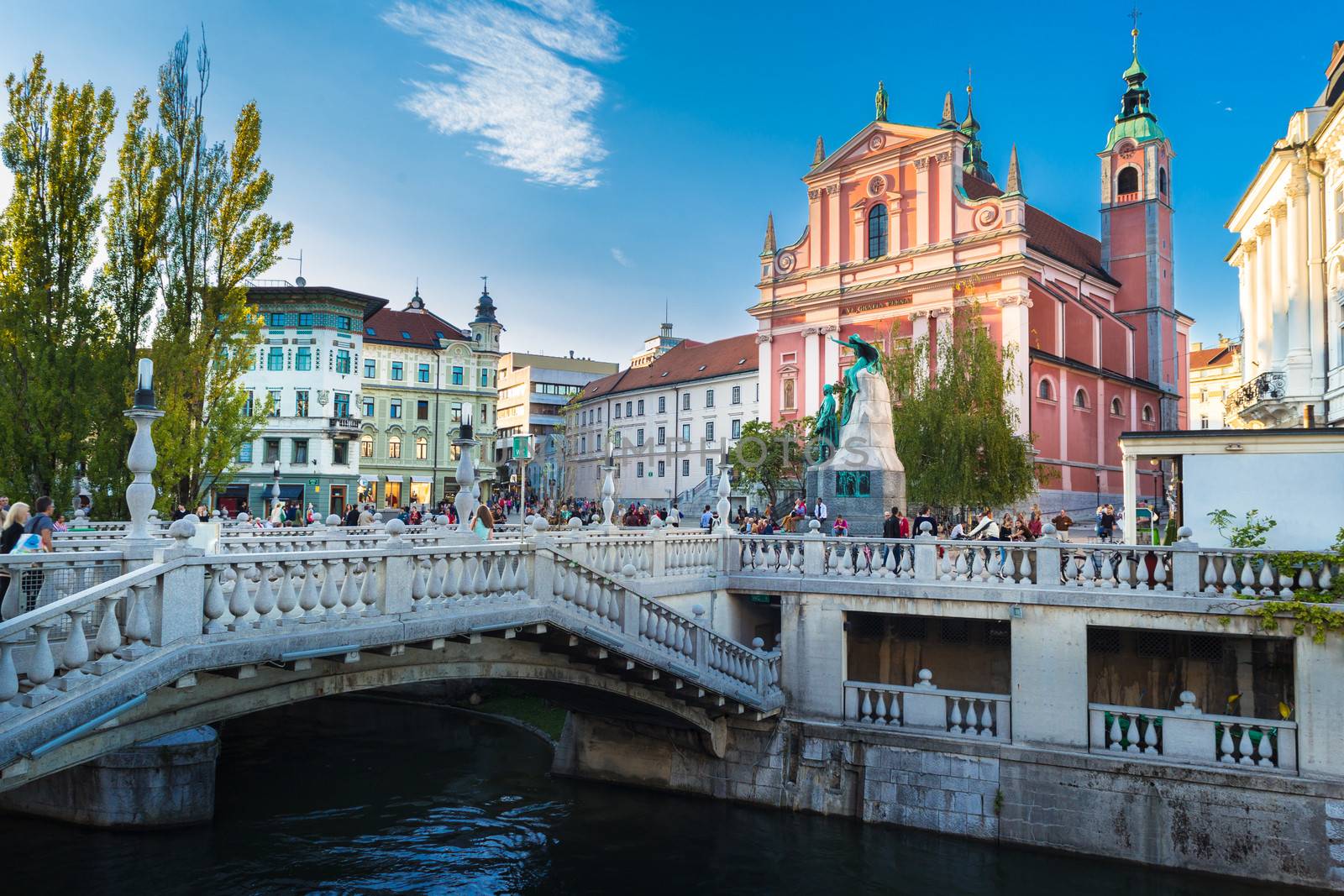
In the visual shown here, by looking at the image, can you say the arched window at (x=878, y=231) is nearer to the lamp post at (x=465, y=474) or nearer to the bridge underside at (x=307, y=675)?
the lamp post at (x=465, y=474)

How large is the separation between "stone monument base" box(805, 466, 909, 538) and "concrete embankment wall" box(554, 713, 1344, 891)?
6.28 m

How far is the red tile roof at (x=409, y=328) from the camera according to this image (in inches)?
2815

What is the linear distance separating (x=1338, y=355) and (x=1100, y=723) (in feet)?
78.1

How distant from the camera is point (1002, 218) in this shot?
150 ft

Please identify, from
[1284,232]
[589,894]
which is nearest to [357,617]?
[589,894]

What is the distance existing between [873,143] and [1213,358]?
59.3m

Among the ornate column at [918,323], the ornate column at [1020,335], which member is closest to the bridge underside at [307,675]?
the ornate column at [1020,335]

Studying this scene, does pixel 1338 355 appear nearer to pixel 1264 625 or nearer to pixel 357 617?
pixel 1264 625

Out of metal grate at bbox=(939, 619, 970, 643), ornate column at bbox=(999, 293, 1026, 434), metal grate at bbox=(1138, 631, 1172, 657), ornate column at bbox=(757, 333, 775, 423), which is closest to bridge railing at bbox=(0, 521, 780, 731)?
metal grate at bbox=(939, 619, 970, 643)

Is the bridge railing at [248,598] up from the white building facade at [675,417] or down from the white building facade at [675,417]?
down

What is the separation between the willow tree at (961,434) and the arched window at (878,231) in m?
15.8

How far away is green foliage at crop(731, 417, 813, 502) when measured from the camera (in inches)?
1969

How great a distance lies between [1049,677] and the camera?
630 inches

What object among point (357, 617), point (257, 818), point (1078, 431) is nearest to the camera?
point (357, 617)
